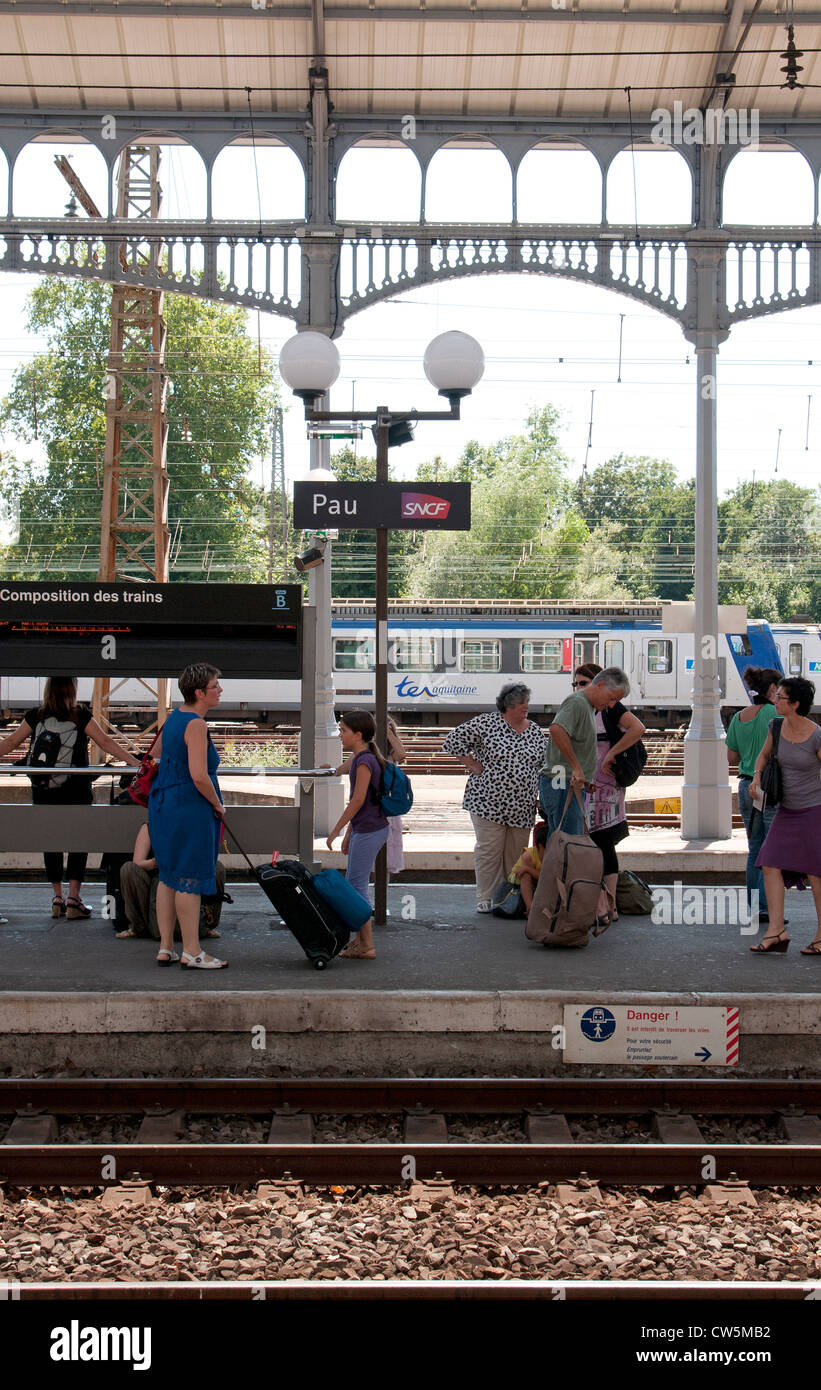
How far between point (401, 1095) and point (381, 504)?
388 cm

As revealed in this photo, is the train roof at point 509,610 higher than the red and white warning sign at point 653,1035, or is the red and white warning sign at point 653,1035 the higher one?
the train roof at point 509,610

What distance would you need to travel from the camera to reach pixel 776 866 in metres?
7.72

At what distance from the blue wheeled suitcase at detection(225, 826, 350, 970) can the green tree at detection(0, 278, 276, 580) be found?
38554mm

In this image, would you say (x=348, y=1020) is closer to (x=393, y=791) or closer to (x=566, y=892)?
(x=393, y=791)

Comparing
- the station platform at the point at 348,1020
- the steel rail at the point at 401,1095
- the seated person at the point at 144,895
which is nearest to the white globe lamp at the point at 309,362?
the seated person at the point at 144,895

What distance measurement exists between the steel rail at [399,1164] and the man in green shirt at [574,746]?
2894 millimetres

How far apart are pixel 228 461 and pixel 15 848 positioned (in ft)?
143

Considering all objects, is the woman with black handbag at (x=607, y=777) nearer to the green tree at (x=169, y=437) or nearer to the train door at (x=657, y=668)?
the train door at (x=657, y=668)

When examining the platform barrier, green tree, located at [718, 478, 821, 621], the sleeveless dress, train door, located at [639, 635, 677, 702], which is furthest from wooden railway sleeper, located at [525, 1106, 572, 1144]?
green tree, located at [718, 478, 821, 621]

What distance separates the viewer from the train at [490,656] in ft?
115

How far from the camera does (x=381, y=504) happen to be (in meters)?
8.31

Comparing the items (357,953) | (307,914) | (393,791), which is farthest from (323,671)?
(307,914)

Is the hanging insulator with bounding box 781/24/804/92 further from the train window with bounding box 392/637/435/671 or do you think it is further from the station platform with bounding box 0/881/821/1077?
the train window with bounding box 392/637/435/671

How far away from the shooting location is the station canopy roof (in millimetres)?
12070
